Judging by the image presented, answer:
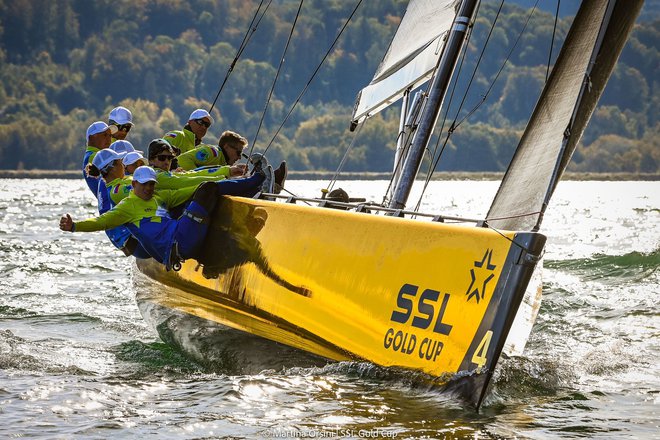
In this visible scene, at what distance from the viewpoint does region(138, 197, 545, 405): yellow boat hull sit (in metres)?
4.18

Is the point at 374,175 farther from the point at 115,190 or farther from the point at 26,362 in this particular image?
the point at 26,362

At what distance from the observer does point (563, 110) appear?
4594 mm

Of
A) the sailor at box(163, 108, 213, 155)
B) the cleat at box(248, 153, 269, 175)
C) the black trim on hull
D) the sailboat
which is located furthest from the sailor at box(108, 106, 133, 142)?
the black trim on hull

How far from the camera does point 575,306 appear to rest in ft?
26.1

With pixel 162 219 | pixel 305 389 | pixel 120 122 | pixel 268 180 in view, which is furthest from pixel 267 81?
pixel 305 389

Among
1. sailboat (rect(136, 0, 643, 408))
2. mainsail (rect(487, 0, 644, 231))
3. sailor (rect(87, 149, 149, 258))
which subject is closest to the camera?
sailboat (rect(136, 0, 643, 408))

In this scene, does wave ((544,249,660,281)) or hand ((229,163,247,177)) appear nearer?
hand ((229,163,247,177))

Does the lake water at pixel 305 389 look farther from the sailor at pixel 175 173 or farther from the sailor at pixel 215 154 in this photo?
the sailor at pixel 215 154

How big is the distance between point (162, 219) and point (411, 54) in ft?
5.87

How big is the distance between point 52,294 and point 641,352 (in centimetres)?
517

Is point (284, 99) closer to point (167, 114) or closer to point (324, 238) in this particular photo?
point (167, 114)

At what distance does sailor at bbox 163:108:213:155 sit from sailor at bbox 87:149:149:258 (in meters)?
1.17

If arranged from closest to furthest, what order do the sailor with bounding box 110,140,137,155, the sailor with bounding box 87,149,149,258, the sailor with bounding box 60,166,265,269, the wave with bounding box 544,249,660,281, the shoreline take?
the sailor with bounding box 60,166,265,269 → the sailor with bounding box 87,149,149,258 → the sailor with bounding box 110,140,137,155 → the wave with bounding box 544,249,660,281 → the shoreline

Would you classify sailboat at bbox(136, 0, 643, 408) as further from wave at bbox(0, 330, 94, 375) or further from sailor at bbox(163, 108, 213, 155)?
sailor at bbox(163, 108, 213, 155)
